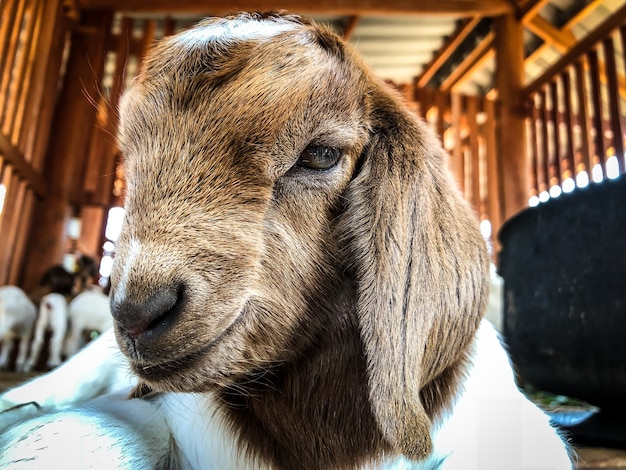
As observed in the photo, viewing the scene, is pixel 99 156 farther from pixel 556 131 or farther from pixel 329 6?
pixel 556 131

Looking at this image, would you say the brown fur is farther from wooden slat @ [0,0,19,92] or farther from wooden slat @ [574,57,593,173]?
wooden slat @ [574,57,593,173]

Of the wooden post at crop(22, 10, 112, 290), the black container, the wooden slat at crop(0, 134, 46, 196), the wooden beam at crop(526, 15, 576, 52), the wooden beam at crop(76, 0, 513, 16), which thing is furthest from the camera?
the wooden beam at crop(526, 15, 576, 52)

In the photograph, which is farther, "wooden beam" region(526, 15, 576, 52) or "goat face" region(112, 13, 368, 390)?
"wooden beam" region(526, 15, 576, 52)

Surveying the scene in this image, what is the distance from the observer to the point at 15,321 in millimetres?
3178

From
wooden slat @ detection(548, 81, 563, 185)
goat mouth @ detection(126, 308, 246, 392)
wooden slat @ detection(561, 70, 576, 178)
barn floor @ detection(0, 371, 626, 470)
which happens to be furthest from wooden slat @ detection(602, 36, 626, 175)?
goat mouth @ detection(126, 308, 246, 392)

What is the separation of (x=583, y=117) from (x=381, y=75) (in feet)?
3.94

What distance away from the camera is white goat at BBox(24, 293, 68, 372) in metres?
3.31

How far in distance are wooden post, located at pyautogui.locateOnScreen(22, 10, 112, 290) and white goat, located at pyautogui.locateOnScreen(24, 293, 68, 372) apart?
358 millimetres

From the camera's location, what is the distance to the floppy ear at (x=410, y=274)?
0.82 meters

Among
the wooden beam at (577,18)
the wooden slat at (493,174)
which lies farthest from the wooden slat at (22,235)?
the wooden beam at (577,18)

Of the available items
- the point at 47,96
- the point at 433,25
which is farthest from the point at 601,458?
the point at 433,25

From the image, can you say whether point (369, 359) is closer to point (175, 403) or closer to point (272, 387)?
point (272, 387)

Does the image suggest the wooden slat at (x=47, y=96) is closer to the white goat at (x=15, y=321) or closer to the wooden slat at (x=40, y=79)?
the wooden slat at (x=40, y=79)

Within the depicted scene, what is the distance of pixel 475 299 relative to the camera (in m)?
0.93
